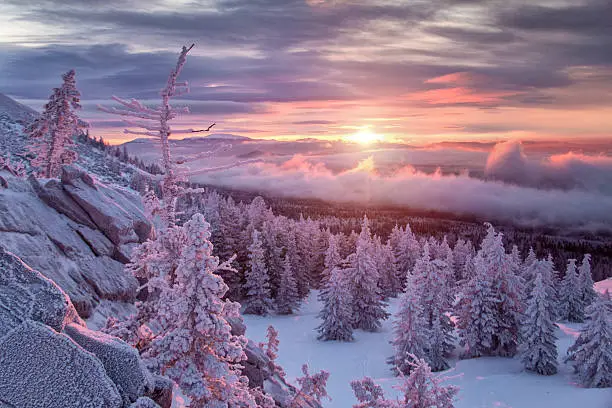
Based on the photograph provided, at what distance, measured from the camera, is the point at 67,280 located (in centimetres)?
Answer: 1392

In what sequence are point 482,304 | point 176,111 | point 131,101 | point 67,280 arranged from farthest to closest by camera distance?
point 482,304 < point 67,280 < point 176,111 < point 131,101

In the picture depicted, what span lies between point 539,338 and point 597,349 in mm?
3818

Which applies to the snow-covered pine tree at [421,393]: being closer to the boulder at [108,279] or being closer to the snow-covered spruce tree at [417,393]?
the snow-covered spruce tree at [417,393]

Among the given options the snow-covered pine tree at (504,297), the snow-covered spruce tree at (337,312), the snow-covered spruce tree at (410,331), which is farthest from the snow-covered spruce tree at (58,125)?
the snow-covered pine tree at (504,297)

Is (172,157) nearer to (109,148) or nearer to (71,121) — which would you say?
(71,121)

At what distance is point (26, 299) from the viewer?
22.5ft

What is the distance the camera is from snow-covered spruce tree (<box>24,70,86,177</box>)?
3359cm

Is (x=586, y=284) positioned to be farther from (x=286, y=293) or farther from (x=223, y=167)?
(x=223, y=167)

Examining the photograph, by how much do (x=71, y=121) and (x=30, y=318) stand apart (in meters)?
31.9

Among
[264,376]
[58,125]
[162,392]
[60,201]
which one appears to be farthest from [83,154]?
[162,392]

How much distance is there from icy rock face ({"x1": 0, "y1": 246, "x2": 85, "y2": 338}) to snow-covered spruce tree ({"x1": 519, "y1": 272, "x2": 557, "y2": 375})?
109ft

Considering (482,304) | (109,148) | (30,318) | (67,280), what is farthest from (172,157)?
(109,148)

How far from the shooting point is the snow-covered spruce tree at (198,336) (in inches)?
367

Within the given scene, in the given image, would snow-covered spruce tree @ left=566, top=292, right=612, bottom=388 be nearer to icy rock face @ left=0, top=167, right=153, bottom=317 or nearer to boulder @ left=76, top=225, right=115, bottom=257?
icy rock face @ left=0, top=167, right=153, bottom=317
